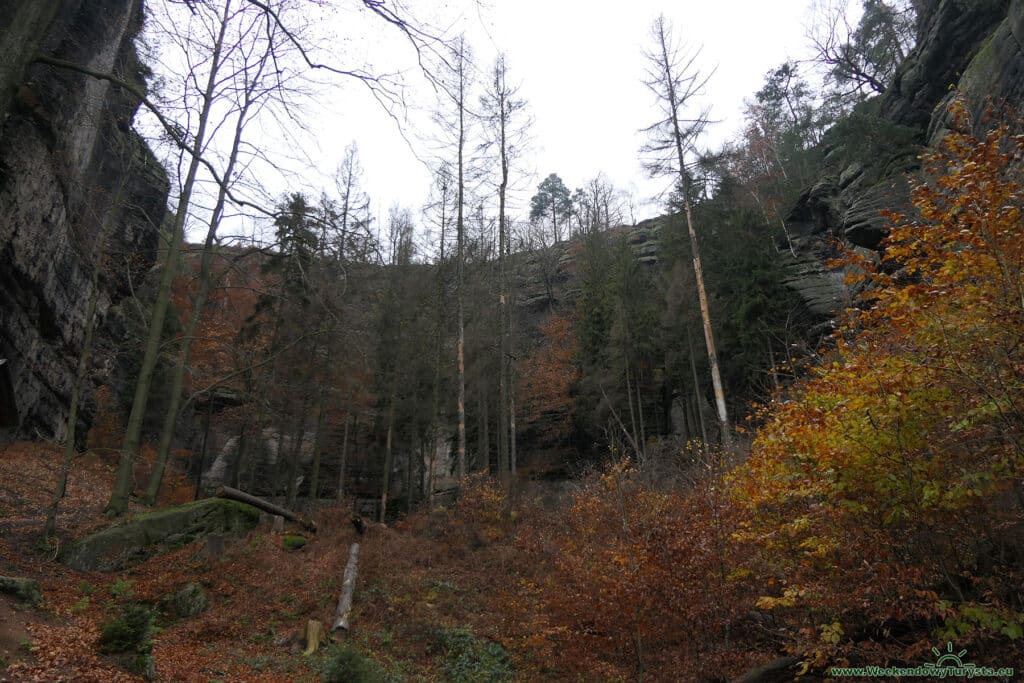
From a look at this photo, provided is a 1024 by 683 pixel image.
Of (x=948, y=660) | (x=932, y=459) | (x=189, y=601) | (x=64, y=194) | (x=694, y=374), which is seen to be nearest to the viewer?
(x=948, y=660)

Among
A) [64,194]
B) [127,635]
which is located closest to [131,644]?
[127,635]

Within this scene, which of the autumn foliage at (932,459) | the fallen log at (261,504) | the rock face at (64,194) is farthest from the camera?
the fallen log at (261,504)

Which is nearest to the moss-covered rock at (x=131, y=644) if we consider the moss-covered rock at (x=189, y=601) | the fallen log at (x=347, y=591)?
the moss-covered rock at (x=189, y=601)

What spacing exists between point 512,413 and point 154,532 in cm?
1469

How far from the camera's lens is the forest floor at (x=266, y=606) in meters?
6.12

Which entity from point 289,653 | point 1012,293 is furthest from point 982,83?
point 289,653

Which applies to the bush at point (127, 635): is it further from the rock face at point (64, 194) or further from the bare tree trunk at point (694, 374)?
the bare tree trunk at point (694, 374)

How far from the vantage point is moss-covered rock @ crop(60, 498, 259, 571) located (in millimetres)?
9205

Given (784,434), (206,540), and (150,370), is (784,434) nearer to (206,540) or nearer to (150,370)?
(206,540)

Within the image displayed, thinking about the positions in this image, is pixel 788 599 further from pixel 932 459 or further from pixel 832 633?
pixel 932 459

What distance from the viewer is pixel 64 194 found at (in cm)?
1398

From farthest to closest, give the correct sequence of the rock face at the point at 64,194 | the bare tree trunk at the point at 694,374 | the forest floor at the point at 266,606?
the bare tree trunk at the point at 694,374
the rock face at the point at 64,194
the forest floor at the point at 266,606

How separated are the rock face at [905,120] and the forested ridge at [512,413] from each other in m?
0.15

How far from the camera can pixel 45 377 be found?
16.8m
